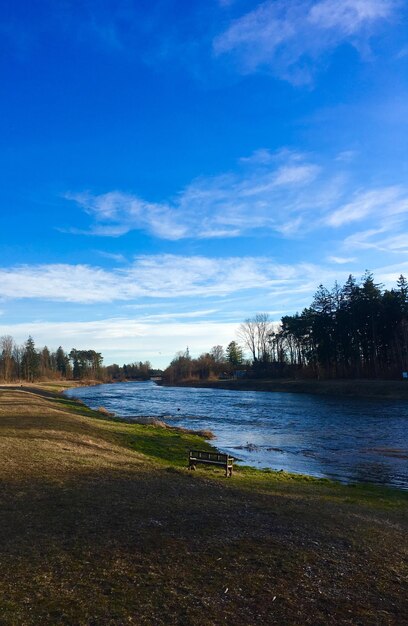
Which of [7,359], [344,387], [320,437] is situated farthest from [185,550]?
[7,359]

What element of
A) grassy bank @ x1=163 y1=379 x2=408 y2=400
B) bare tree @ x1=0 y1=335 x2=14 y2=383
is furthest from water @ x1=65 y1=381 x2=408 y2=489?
bare tree @ x1=0 y1=335 x2=14 y2=383

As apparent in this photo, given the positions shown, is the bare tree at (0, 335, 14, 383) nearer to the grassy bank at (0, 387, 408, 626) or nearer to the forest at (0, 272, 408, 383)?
the forest at (0, 272, 408, 383)

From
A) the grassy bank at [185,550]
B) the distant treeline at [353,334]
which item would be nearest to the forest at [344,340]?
the distant treeline at [353,334]

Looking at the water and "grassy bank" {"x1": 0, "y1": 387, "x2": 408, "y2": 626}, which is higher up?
"grassy bank" {"x1": 0, "y1": 387, "x2": 408, "y2": 626}

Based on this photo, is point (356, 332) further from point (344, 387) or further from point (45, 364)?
point (45, 364)

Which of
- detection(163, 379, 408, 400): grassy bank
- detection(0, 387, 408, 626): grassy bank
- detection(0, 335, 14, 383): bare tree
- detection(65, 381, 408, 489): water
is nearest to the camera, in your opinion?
detection(0, 387, 408, 626): grassy bank

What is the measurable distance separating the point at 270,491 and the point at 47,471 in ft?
21.7

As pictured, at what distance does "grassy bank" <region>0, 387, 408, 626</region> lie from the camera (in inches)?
236

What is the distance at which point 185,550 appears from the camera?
316 inches

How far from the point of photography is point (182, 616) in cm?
574

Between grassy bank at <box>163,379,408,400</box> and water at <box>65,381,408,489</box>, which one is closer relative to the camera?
water at <box>65,381,408,489</box>

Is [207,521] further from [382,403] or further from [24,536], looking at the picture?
[382,403]

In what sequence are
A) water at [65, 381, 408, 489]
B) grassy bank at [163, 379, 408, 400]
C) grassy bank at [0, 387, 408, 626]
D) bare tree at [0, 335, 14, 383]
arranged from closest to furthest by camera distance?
grassy bank at [0, 387, 408, 626] → water at [65, 381, 408, 489] → grassy bank at [163, 379, 408, 400] → bare tree at [0, 335, 14, 383]

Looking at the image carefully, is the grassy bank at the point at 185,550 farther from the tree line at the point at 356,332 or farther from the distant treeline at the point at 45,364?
the distant treeline at the point at 45,364
